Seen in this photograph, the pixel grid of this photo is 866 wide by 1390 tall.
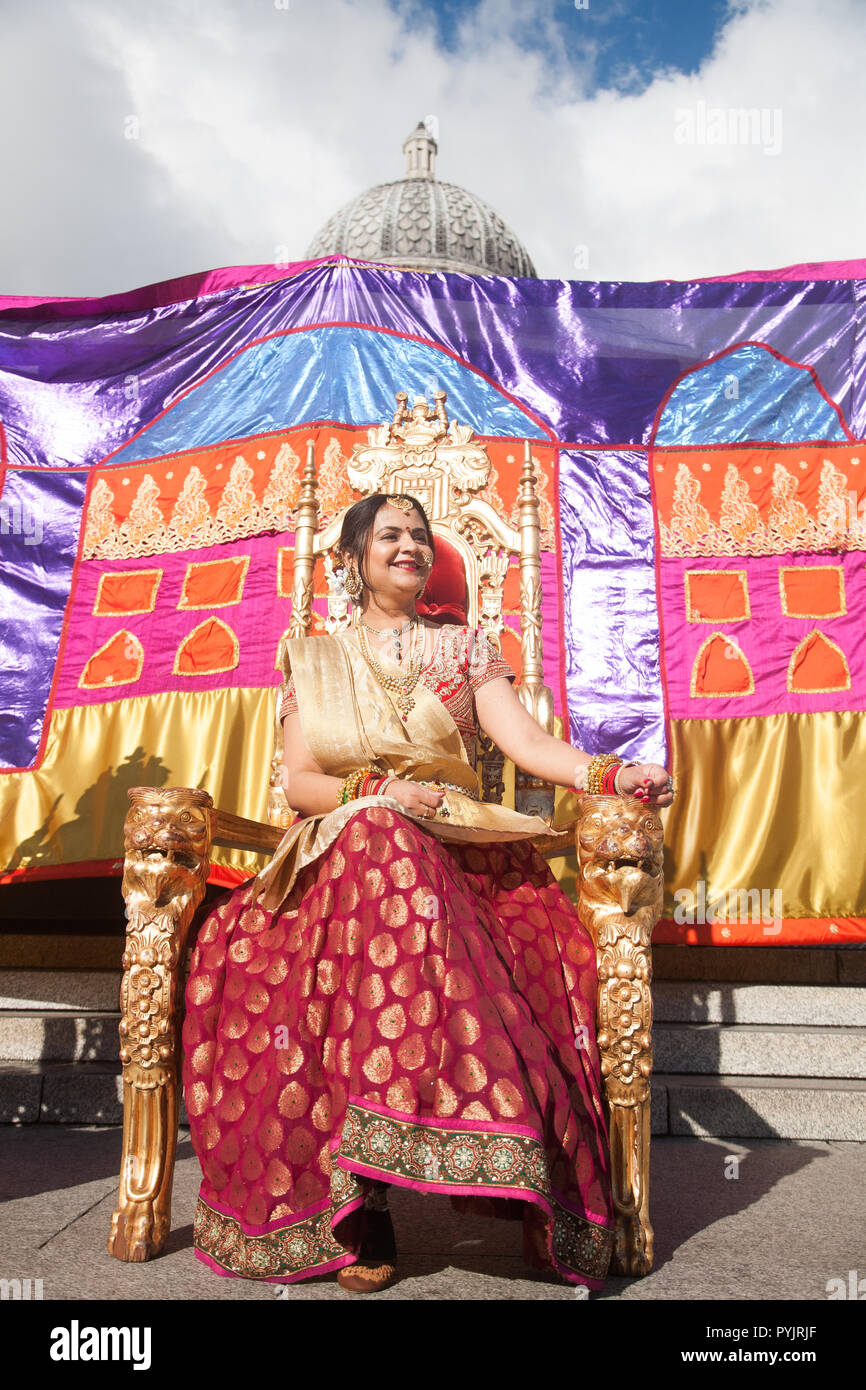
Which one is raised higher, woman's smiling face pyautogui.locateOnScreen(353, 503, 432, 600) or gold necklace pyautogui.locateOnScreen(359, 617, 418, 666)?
woman's smiling face pyautogui.locateOnScreen(353, 503, 432, 600)

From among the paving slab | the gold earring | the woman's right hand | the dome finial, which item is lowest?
the paving slab

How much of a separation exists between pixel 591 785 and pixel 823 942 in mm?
1905

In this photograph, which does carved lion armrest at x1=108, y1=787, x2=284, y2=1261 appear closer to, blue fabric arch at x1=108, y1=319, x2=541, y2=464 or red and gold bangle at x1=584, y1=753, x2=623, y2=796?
red and gold bangle at x1=584, y1=753, x2=623, y2=796

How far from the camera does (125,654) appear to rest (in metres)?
4.09

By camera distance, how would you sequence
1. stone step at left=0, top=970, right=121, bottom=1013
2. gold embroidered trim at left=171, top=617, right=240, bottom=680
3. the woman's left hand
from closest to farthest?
the woman's left hand < stone step at left=0, top=970, right=121, bottom=1013 < gold embroidered trim at left=171, top=617, right=240, bottom=680

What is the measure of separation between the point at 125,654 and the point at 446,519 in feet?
5.31

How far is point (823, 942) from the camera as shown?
3533 millimetres

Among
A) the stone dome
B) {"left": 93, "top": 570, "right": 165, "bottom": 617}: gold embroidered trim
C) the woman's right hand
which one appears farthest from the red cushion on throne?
the stone dome

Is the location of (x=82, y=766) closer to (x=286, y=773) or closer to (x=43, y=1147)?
(x=43, y=1147)

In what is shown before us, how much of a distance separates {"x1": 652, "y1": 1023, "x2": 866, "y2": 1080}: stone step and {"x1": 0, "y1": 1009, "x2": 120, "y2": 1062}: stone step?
175 centimetres

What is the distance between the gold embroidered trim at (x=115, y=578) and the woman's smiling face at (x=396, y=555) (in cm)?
184

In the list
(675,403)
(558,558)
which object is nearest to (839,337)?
(675,403)

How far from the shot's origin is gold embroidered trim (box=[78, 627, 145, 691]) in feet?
13.3

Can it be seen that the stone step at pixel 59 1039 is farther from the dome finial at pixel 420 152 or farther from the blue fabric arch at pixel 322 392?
the dome finial at pixel 420 152
